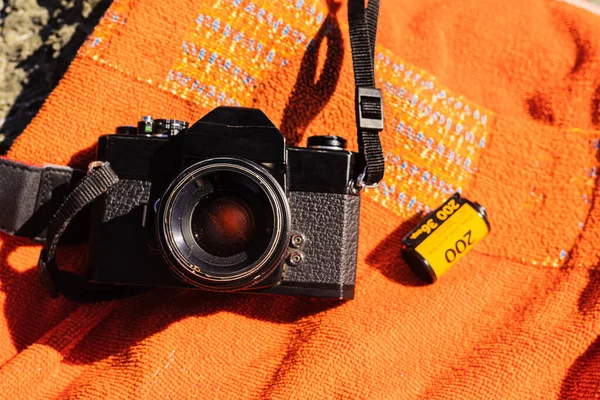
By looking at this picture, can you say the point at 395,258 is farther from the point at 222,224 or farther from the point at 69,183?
the point at 69,183

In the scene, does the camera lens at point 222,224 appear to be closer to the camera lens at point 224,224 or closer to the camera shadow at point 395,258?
the camera lens at point 224,224

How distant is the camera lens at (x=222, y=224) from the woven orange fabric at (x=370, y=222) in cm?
16

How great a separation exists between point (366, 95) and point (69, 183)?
434mm

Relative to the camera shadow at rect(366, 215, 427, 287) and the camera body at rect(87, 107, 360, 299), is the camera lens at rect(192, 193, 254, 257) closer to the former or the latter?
the camera body at rect(87, 107, 360, 299)

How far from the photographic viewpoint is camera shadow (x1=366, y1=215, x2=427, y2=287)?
91 cm

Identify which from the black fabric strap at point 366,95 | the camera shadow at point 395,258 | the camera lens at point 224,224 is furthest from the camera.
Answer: the camera shadow at point 395,258

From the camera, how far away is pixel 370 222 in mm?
938

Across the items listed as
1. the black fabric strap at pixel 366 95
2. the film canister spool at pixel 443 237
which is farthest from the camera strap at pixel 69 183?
the film canister spool at pixel 443 237

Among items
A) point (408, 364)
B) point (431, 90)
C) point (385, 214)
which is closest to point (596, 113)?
point (431, 90)

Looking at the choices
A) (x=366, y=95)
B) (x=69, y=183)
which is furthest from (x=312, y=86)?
(x=69, y=183)

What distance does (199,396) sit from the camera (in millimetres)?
811

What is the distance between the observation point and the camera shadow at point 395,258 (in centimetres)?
91

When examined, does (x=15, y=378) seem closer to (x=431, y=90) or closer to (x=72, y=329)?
(x=72, y=329)

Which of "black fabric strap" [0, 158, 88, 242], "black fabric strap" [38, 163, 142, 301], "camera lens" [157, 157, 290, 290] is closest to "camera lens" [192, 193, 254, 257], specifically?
"camera lens" [157, 157, 290, 290]
